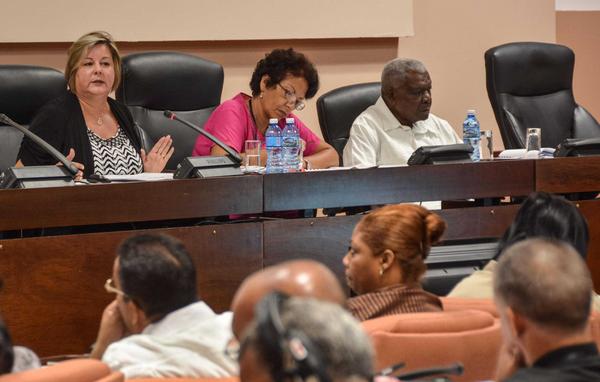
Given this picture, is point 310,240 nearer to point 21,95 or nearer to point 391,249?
point 391,249

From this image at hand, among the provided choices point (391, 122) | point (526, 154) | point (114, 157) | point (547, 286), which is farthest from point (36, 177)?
point (547, 286)

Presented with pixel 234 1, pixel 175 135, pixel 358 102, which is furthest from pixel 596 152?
pixel 234 1

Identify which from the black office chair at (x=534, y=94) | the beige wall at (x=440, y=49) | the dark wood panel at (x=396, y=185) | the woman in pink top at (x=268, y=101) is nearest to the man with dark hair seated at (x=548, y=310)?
the dark wood panel at (x=396, y=185)

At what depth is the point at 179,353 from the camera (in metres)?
2.09

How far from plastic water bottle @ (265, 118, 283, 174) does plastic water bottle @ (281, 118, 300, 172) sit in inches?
0.7

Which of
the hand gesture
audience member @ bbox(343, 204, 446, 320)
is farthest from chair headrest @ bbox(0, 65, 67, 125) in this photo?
audience member @ bbox(343, 204, 446, 320)

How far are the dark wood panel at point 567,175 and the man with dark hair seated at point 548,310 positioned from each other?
2.22 m

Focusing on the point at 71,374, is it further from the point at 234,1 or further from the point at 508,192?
the point at 234,1

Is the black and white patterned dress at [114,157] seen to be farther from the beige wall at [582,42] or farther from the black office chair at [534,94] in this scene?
the beige wall at [582,42]

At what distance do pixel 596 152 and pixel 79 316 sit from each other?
6.83 feet

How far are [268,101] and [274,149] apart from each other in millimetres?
568

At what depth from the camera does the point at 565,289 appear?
172 cm

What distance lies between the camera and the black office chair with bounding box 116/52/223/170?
15.5ft

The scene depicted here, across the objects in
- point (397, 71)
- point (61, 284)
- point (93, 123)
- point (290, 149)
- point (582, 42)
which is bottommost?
point (61, 284)
